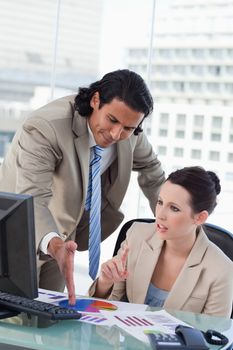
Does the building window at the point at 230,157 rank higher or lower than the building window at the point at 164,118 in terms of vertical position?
lower

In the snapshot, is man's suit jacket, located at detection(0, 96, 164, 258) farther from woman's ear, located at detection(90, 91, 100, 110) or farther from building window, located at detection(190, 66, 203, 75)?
building window, located at detection(190, 66, 203, 75)

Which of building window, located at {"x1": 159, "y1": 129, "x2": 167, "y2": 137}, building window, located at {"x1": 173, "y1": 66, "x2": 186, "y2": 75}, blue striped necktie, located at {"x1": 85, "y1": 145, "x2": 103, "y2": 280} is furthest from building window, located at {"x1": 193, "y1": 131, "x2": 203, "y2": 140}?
blue striped necktie, located at {"x1": 85, "y1": 145, "x2": 103, "y2": 280}

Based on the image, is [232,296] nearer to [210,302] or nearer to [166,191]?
[210,302]

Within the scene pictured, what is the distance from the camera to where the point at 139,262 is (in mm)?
2324

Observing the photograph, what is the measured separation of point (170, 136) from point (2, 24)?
385 centimetres

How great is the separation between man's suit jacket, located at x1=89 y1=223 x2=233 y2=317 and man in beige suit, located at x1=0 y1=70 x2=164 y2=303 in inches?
9.9

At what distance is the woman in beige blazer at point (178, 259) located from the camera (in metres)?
2.21

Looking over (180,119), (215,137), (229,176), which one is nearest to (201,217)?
(229,176)

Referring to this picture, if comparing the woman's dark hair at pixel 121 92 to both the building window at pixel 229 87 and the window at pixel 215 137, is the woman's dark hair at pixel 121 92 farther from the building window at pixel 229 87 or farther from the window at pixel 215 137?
the building window at pixel 229 87

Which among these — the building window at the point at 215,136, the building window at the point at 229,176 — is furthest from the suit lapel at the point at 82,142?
the building window at the point at 215,136

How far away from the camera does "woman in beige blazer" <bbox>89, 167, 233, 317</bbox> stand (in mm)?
2211

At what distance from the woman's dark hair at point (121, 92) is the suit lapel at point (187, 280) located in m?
0.49

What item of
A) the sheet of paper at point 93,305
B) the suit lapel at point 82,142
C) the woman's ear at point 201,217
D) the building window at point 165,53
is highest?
the building window at point 165,53

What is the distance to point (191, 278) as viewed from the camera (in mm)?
2238
